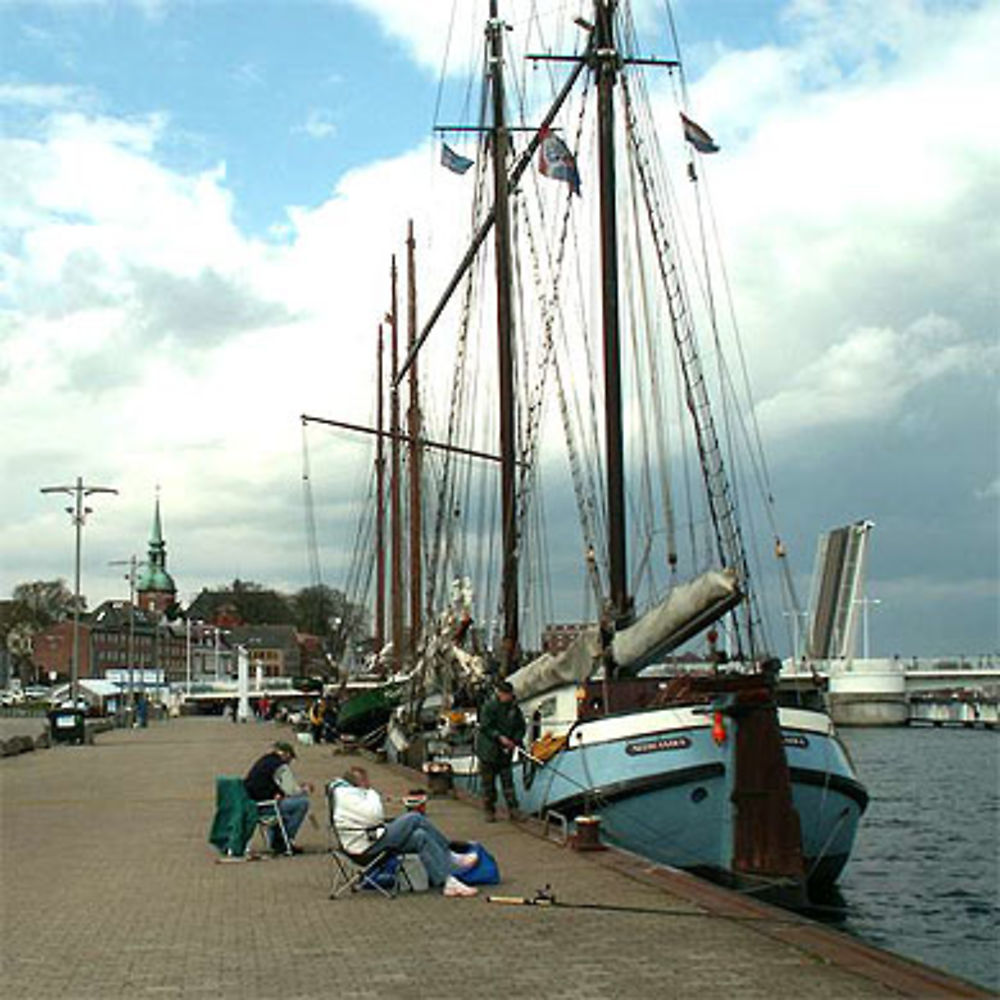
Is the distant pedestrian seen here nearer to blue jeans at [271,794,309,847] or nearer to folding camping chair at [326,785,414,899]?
blue jeans at [271,794,309,847]

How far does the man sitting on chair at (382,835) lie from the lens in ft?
41.7

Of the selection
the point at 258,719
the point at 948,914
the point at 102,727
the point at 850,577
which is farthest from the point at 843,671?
the point at 948,914

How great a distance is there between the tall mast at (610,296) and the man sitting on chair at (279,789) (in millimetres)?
8258

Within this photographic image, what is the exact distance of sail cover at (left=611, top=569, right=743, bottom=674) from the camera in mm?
17297

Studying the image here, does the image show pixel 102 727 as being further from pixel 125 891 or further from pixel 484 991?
pixel 484 991

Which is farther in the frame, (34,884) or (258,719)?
(258,719)

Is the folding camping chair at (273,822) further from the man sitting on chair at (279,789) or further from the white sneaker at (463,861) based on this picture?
the white sneaker at (463,861)

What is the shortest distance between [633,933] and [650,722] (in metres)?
7.24

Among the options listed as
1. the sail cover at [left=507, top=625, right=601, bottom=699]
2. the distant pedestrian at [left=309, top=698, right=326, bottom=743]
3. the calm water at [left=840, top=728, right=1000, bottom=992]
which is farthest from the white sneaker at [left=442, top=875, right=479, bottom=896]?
→ the distant pedestrian at [left=309, top=698, right=326, bottom=743]

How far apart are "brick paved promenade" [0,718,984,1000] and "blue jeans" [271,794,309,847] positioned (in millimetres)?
435

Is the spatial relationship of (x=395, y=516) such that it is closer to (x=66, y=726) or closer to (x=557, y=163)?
(x=66, y=726)

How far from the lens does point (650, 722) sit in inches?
694

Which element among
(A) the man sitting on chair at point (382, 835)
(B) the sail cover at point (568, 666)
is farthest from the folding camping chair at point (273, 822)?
(B) the sail cover at point (568, 666)

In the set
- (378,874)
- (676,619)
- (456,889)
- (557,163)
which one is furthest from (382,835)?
(557,163)
